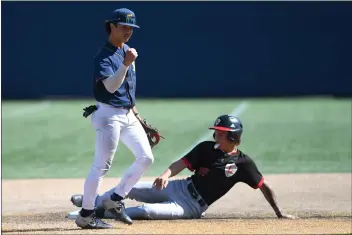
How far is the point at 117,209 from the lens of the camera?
26.7 feet

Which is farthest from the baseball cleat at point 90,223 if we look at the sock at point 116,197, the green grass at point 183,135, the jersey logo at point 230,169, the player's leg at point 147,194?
the green grass at point 183,135

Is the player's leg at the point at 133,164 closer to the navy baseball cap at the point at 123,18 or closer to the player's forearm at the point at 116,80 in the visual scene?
the player's forearm at the point at 116,80

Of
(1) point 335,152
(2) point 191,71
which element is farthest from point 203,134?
(2) point 191,71

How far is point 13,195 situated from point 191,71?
842 inches

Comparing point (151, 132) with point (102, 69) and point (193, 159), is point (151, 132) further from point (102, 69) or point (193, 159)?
point (102, 69)

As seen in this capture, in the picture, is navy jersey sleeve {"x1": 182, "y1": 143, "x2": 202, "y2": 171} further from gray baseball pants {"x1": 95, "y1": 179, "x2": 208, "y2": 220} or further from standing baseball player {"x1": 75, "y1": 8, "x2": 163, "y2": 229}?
standing baseball player {"x1": 75, "y1": 8, "x2": 163, "y2": 229}

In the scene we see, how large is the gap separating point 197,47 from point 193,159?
23.8m

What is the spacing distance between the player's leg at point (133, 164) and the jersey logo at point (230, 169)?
88cm

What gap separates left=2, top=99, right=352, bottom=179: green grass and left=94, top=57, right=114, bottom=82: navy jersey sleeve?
496 centimetres

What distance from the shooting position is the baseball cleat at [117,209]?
319 inches

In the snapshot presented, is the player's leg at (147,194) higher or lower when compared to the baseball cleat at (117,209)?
lower

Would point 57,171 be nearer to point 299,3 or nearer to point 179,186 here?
point 179,186

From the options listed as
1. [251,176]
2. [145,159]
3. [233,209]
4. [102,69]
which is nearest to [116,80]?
[102,69]

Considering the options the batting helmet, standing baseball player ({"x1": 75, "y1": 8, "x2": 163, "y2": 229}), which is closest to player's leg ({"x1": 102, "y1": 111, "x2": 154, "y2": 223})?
standing baseball player ({"x1": 75, "y1": 8, "x2": 163, "y2": 229})
